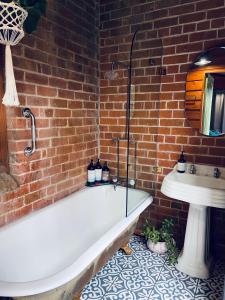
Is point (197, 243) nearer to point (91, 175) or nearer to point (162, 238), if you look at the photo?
point (162, 238)

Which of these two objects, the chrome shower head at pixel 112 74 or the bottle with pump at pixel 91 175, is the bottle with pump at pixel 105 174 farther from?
the chrome shower head at pixel 112 74

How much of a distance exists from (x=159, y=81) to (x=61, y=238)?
160cm

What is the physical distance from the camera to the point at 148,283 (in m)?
1.73

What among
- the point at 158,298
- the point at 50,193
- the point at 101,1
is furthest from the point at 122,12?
the point at 158,298

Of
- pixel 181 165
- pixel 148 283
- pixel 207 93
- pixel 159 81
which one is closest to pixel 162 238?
pixel 148 283

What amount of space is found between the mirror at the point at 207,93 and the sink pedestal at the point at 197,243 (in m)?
0.65

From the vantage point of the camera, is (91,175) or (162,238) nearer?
(162,238)

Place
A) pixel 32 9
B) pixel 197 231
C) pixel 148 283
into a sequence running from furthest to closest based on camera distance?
pixel 197 231 < pixel 148 283 < pixel 32 9

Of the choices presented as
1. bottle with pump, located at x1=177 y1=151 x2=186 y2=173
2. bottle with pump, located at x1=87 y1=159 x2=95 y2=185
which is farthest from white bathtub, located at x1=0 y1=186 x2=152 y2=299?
bottle with pump, located at x1=177 y1=151 x2=186 y2=173

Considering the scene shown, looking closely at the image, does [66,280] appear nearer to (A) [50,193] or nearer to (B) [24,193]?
(B) [24,193]

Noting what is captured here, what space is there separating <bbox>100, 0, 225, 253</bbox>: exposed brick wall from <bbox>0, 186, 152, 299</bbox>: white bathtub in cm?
39

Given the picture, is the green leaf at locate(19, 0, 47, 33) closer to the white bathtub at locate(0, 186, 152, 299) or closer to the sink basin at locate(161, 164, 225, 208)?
the white bathtub at locate(0, 186, 152, 299)

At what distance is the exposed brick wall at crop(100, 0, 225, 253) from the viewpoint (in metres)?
1.93

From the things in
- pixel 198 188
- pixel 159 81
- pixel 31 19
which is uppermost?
pixel 31 19
